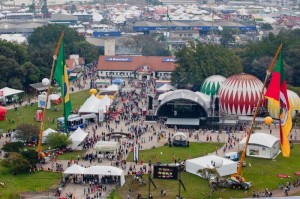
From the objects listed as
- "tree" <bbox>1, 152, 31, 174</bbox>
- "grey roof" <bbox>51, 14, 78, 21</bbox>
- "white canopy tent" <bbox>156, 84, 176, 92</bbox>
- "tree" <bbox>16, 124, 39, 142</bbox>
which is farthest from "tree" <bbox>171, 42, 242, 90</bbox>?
"grey roof" <bbox>51, 14, 78, 21</bbox>

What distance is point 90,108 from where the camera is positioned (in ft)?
216

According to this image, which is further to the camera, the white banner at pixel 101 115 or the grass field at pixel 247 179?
the white banner at pixel 101 115

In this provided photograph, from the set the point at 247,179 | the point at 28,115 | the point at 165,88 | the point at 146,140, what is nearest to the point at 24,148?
the point at 146,140

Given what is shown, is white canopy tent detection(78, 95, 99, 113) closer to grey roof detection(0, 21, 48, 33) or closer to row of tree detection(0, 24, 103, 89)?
row of tree detection(0, 24, 103, 89)

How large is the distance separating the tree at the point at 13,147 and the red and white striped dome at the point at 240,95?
83.0 ft

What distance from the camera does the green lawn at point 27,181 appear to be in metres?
44.4

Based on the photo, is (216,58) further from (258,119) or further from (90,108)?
(90,108)

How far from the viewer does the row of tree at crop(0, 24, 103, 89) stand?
7688 cm

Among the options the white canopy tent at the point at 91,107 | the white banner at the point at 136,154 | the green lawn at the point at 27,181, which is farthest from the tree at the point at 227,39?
the green lawn at the point at 27,181

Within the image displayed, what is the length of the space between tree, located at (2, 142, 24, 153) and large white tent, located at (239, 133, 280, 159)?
61.7ft

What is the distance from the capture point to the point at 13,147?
51.2m

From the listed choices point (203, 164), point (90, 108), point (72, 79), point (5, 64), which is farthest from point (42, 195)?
point (72, 79)

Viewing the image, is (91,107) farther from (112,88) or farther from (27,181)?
(27,181)

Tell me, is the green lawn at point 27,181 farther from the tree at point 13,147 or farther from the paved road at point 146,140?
the tree at point 13,147
